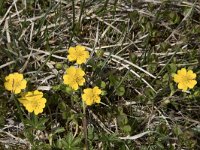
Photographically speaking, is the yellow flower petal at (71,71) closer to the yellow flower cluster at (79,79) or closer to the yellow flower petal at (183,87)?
the yellow flower cluster at (79,79)

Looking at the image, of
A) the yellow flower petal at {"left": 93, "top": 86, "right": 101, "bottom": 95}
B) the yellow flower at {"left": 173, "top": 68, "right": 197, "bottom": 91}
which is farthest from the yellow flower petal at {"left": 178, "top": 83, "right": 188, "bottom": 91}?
the yellow flower petal at {"left": 93, "top": 86, "right": 101, "bottom": 95}

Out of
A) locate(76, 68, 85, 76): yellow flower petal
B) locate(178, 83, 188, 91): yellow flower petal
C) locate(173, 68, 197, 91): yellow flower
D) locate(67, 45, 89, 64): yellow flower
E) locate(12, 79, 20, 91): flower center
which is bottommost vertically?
locate(178, 83, 188, 91): yellow flower petal

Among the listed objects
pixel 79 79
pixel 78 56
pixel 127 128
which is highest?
pixel 78 56

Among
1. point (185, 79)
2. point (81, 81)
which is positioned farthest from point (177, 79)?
point (81, 81)

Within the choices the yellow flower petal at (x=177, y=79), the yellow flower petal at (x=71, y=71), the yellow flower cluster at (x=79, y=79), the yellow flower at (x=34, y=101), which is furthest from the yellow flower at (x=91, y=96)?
the yellow flower petal at (x=177, y=79)

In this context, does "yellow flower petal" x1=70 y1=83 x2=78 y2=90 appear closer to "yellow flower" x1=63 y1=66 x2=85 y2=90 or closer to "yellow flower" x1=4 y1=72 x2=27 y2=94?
"yellow flower" x1=63 y1=66 x2=85 y2=90

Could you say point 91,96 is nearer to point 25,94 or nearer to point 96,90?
point 96,90
